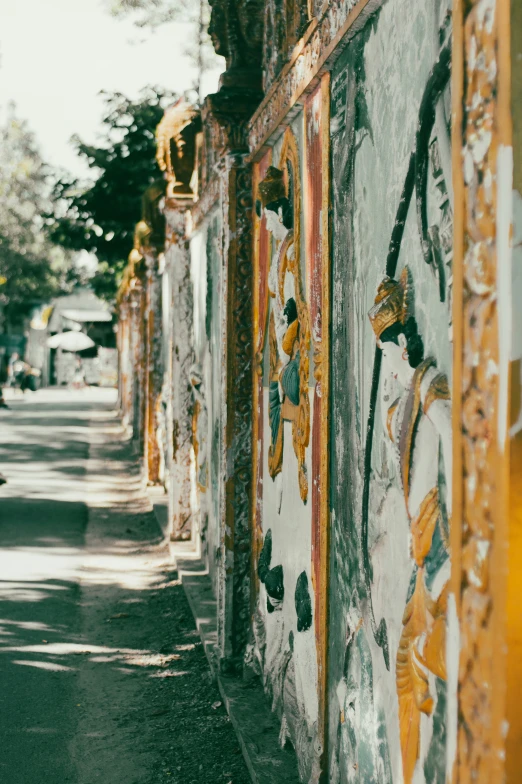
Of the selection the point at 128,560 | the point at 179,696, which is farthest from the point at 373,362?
the point at 128,560

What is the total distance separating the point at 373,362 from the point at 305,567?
128 centimetres

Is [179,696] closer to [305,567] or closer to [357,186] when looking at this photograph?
[305,567]

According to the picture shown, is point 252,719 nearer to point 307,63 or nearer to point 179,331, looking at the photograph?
point 307,63

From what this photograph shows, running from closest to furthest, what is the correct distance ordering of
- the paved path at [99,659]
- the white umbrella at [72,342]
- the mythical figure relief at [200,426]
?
the paved path at [99,659] < the mythical figure relief at [200,426] < the white umbrella at [72,342]

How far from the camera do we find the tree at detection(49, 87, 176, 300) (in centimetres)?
2114

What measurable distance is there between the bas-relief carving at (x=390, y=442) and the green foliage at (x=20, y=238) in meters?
56.0

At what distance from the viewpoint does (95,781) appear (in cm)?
412

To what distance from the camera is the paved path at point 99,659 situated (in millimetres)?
4340

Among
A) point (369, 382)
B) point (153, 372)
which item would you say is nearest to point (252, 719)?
point (369, 382)

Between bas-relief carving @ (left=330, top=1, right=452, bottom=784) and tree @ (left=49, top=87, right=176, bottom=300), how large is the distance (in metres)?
18.1

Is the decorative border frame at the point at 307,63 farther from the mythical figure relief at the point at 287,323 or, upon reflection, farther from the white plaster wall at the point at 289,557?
the white plaster wall at the point at 289,557

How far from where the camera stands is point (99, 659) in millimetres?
5809

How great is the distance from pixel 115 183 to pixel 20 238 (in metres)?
39.7

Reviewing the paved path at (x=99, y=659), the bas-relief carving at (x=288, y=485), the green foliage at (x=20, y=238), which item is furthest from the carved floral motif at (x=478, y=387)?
the green foliage at (x=20, y=238)
